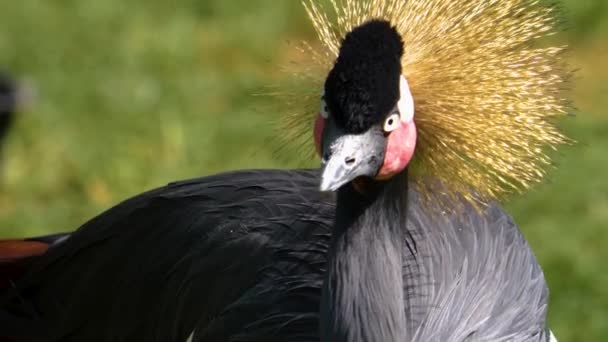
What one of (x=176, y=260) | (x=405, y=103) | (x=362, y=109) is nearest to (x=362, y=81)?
(x=362, y=109)

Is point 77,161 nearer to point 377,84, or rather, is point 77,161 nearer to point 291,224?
point 291,224

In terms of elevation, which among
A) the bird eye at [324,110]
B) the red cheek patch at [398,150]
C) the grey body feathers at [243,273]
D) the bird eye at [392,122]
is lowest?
the grey body feathers at [243,273]

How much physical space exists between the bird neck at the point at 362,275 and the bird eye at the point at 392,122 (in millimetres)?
124

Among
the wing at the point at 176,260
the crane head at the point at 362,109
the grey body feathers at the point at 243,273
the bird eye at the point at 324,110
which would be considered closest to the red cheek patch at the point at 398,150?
the crane head at the point at 362,109

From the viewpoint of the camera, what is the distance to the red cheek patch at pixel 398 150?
2.11m

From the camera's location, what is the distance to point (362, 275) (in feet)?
7.21

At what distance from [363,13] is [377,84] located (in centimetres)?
32

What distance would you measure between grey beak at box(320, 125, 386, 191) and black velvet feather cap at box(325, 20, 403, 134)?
2 centimetres

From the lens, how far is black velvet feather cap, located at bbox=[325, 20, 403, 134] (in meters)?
2.02

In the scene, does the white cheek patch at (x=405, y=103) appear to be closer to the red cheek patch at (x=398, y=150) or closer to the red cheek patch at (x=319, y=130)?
the red cheek patch at (x=398, y=150)

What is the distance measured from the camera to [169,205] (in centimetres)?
276

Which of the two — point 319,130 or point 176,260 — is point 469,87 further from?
point 176,260

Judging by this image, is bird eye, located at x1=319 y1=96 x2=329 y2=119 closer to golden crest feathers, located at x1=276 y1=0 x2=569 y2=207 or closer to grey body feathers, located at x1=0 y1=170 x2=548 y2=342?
golden crest feathers, located at x1=276 y1=0 x2=569 y2=207

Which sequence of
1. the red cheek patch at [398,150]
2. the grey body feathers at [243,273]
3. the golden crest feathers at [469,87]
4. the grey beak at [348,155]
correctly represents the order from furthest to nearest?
the grey body feathers at [243,273]
the golden crest feathers at [469,87]
the red cheek patch at [398,150]
the grey beak at [348,155]
